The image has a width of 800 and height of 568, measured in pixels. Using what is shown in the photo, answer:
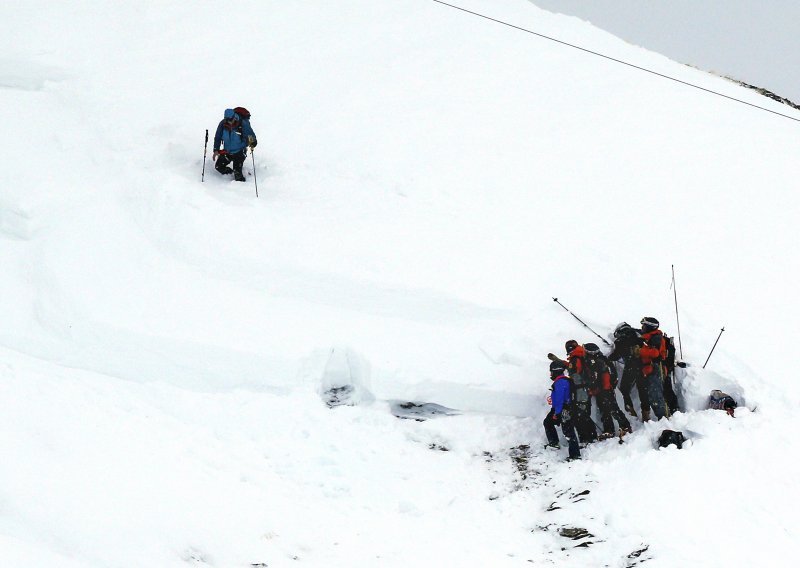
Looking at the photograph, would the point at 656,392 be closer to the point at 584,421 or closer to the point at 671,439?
the point at 671,439

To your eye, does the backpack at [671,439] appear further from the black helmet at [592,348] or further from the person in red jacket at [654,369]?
the black helmet at [592,348]

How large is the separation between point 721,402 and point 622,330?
5.79 feet

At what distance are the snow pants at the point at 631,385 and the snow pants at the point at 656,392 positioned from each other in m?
0.07

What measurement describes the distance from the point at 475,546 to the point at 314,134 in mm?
10294

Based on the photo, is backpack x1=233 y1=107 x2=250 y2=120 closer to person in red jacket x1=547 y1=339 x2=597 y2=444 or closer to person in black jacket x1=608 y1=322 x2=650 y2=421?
person in red jacket x1=547 y1=339 x2=597 y2=444

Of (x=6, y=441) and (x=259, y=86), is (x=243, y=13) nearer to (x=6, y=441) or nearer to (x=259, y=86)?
(x=259, y=86)

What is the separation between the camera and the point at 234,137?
527 inches

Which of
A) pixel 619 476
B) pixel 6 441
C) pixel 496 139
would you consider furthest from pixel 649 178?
pixel 6 441

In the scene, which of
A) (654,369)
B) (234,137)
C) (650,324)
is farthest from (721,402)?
(234,137)

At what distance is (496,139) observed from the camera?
16297 mm

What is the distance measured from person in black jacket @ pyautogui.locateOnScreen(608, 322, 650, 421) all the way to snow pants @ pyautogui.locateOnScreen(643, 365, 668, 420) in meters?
0.07

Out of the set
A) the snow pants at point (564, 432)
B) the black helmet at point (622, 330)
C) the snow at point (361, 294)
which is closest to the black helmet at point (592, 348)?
the black helmet at point (622, 330)

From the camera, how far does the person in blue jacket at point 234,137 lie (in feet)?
43.7

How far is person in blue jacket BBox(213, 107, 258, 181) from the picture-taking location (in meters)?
13.3
